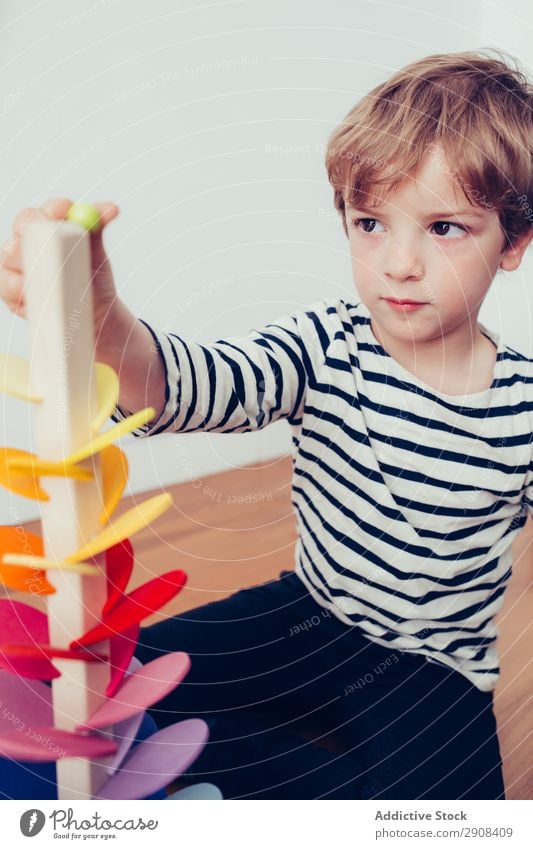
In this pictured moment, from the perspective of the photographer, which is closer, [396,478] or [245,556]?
[396,478]

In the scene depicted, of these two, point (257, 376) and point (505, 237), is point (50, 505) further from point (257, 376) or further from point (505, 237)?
point (505, 237)

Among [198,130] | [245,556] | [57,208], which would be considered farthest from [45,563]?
[245,556]

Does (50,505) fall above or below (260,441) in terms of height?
below

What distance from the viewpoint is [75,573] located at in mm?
259

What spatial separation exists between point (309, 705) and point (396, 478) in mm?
154

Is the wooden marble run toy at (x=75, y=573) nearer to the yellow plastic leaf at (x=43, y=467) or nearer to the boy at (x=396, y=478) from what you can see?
the yellow plastic leaf at (x=43, y=467)

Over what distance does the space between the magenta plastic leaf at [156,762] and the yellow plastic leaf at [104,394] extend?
11 cm

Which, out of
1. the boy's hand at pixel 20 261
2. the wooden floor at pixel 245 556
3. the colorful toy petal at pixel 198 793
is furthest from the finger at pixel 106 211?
the wooden floor at pixel 245 556

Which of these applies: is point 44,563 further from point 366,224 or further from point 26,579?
point 366,224

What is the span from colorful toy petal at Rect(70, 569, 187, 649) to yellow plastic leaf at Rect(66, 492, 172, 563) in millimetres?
28

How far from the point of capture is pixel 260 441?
3.27 ft

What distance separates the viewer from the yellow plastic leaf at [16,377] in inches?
9.6
